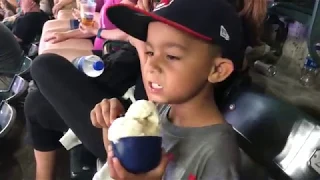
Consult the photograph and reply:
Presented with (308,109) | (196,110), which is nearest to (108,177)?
(196,110)

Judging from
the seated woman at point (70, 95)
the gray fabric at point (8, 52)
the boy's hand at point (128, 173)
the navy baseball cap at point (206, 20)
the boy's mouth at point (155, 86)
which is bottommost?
the gray fabric at point (8, 52)

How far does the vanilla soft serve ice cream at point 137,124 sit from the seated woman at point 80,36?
0.87 m

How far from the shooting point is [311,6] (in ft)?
5.82

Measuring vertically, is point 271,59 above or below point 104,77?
below

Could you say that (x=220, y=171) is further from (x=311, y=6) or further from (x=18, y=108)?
(x=18, y=108)

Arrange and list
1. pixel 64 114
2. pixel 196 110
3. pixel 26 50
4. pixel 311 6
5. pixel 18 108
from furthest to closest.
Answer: pixel 26 50 → pixel 18 108 → pixel 311 6 → pixel 64 114 → pixel 196 110

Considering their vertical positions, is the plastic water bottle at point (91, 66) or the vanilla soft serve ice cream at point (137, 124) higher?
the vanilla soft serve ice cream at point (137, 124)

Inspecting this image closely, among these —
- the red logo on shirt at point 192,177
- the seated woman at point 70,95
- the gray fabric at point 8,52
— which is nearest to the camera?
the red logo on shirt at point 192,177

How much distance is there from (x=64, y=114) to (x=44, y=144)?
0.30m

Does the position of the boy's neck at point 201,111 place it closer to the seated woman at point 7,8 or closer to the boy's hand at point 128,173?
the boy's hand at point 128,173

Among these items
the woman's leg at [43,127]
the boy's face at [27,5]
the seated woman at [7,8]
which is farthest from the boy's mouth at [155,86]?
the seated woman at [7,8]

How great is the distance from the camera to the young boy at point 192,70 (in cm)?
83

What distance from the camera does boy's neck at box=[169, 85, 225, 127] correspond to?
928mm

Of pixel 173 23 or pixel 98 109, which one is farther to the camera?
pixel 98 109
